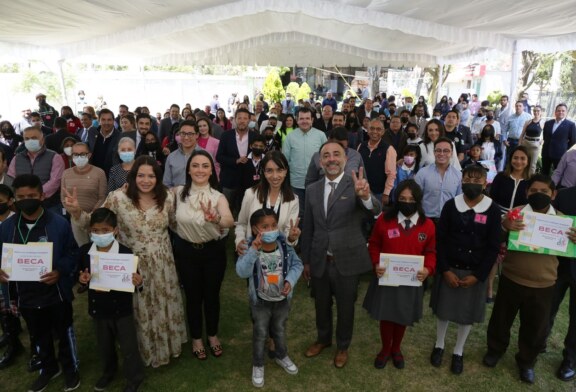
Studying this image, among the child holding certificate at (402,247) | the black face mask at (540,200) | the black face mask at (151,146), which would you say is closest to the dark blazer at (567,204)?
the black face mask at (540,200)

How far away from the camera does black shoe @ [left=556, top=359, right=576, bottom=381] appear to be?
3.36 metres

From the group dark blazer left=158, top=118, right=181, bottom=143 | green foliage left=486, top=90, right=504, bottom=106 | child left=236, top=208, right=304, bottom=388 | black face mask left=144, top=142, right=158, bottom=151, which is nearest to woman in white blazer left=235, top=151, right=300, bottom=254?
child left=236, top=208, right=304, bottom=388

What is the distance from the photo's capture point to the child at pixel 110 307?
2846 millimetres

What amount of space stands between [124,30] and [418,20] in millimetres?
6444

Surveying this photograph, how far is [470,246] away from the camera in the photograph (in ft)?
10.5

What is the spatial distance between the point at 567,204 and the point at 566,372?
1.47m

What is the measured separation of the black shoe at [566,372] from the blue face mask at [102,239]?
393cm

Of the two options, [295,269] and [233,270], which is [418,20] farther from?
[295,269]

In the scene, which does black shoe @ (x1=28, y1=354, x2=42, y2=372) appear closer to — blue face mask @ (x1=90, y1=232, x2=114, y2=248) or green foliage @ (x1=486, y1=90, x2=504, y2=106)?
blue face mask @ (x1=90, y1=232, x2=114, y2=248)

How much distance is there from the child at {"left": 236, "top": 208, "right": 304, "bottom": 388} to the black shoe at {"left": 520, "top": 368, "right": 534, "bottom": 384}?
82.2 inches

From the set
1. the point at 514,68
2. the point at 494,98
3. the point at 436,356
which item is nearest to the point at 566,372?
the point at 436,356

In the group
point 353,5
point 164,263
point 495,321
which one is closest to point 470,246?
point 495,321

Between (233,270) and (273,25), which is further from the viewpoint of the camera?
(273,25)

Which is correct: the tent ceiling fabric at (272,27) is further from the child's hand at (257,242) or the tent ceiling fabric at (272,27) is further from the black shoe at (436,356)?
the black shoe at (436,356)
